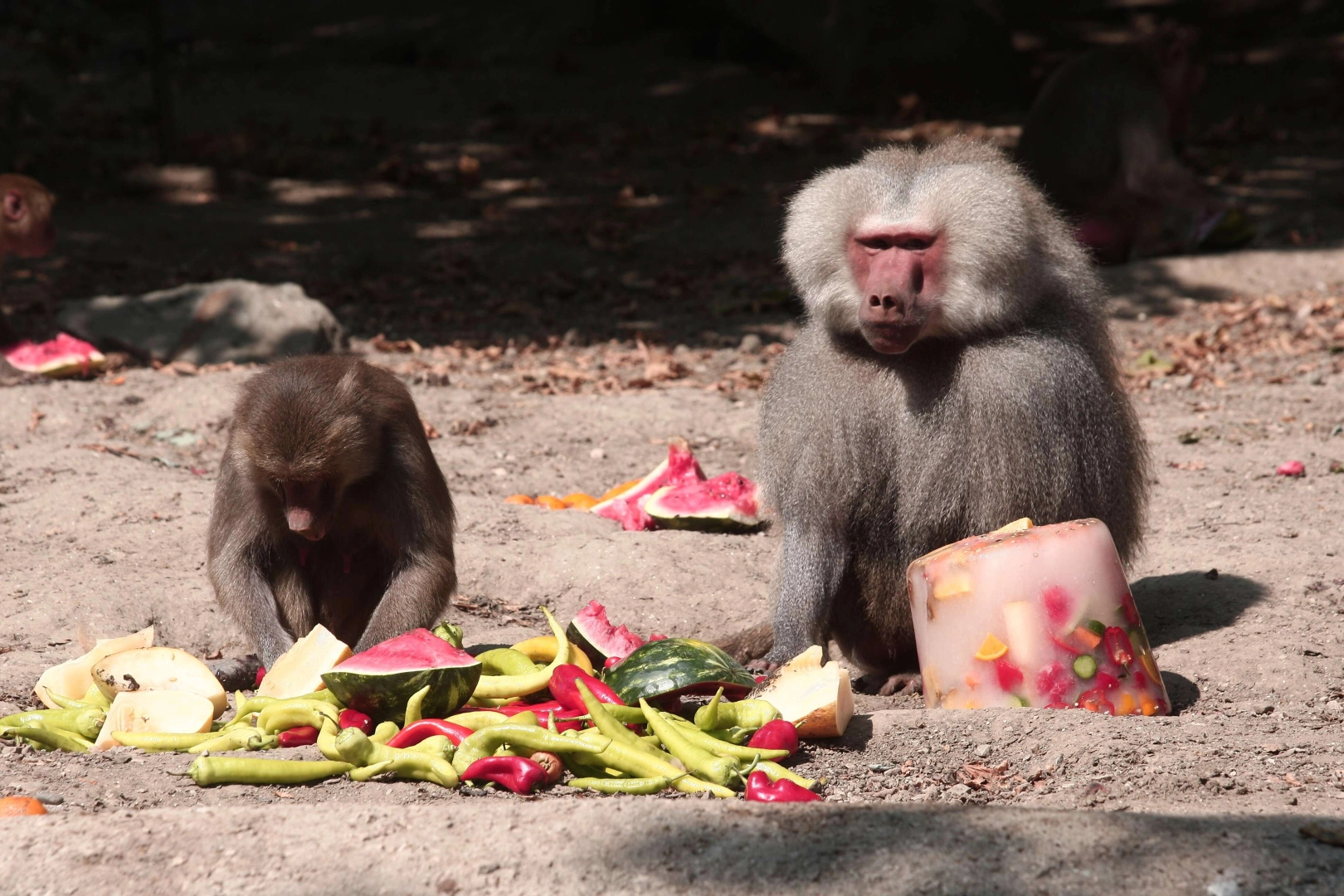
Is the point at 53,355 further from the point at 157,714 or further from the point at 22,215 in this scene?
the point at 157,714

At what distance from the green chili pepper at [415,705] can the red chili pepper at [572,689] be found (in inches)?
13.4

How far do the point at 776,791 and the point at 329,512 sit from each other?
1.78 metres

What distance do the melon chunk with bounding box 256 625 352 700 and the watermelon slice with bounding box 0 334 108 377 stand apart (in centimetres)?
459

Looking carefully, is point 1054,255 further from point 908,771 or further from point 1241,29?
point 1241,29

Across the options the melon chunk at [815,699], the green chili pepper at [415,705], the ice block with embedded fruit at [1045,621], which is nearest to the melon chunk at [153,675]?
the green chili pepper at [415,705]

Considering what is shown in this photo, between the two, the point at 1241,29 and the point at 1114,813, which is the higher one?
the point at 1241,29

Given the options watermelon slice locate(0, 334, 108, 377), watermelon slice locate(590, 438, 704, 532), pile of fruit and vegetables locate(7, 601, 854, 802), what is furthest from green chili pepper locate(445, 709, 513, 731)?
watermelon slice locate(0, 334, 108, 377)

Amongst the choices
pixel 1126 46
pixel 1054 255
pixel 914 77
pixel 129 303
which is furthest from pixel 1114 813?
pixel 914 77

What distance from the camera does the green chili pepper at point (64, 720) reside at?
3.72m

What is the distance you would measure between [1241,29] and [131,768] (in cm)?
1607

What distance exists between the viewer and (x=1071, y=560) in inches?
149

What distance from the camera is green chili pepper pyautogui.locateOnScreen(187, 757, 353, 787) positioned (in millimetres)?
3338

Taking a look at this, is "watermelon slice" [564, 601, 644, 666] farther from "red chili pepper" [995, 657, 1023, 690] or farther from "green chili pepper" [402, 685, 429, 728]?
"red chili pepper" [995, 657, 1023, 690]

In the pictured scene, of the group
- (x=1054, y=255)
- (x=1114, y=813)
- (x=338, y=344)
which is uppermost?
(x=1054, y=255)
